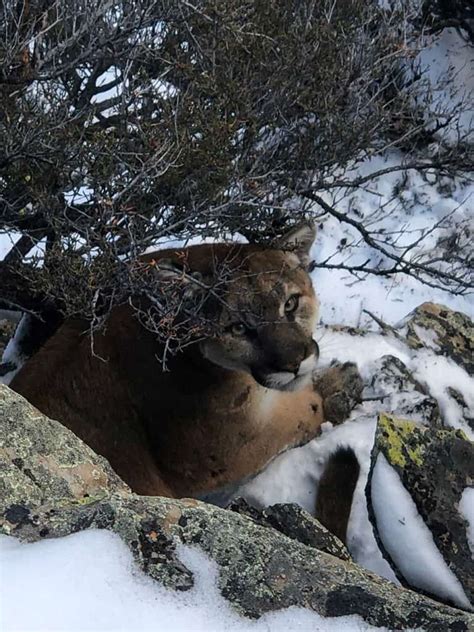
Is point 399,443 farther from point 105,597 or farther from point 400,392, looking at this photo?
point 105,597

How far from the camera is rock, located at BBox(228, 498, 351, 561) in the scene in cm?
276

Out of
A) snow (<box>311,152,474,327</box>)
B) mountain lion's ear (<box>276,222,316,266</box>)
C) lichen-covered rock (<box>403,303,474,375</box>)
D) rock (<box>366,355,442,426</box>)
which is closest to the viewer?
mountain lion's ear (<box>276,222,316,266</box>)

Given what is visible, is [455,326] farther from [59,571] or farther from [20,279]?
[59,571]

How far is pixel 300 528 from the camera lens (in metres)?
2.85

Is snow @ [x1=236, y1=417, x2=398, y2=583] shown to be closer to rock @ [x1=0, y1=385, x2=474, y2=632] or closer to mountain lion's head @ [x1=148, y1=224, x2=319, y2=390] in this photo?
mountain lion's head @ [x1=148, y1=224, x2=319, y2=390]

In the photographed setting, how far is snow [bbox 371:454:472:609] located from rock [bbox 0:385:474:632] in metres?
0.70

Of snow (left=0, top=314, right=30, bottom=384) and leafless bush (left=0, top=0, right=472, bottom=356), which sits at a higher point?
leafless bush (left=0, top=0, right=472, bottom=356)

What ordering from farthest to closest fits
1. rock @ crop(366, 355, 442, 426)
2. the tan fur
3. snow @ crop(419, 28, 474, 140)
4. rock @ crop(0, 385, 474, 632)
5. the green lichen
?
snow @ crop(419, 28, 474, 140) < rock @ crop(366, 355, 442, 426) < the tan fur < the green lichen < rock @ crop(0, 385, 474, 632)

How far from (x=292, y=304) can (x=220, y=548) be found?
2.21 metres

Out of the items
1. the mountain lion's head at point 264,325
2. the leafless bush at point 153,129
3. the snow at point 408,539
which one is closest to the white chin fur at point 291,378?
the mountain lion's head at point 264,325

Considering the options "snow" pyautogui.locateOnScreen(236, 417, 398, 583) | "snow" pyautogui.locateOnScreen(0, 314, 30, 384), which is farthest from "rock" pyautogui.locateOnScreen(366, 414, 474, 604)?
"snow" pyautogui.locateOnScreen(0, 314, 30, 384)

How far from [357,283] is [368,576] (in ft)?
16.0

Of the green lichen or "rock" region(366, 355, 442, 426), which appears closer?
the green lichen

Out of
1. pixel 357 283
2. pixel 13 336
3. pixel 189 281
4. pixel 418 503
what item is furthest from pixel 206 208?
pixel 357 283
